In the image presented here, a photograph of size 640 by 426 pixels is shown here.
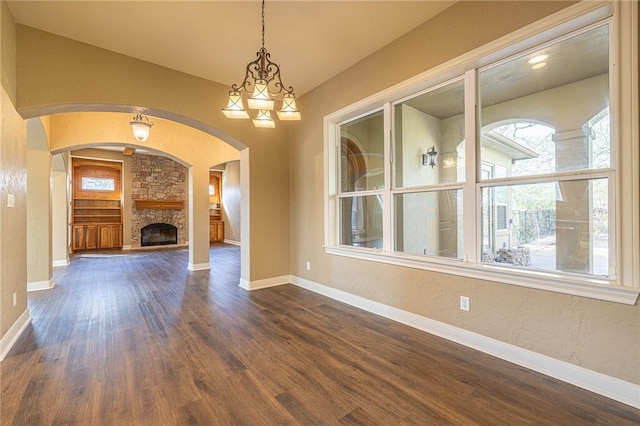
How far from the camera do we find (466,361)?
219cm

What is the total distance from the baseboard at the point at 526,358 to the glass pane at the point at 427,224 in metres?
0.72

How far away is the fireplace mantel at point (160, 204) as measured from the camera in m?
9.84

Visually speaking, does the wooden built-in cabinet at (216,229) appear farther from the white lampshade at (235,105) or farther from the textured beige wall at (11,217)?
the white lampshade at (235,105)

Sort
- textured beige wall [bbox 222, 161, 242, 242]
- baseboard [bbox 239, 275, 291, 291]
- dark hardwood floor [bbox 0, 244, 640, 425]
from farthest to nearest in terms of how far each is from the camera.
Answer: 1. textured beige wall [bbox 222, 161, 242, 242]
2. baseboard [bbox 239, 275, 291, 291]
3. dark hardwood floor [bbox 0, 244, 640, 425]

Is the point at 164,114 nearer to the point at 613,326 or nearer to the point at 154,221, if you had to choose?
the point at 613,326

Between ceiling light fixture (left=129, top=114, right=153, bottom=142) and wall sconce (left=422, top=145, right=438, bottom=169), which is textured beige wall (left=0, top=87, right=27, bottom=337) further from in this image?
wall sconce (left=422, top=145, right=438, bottom=169)

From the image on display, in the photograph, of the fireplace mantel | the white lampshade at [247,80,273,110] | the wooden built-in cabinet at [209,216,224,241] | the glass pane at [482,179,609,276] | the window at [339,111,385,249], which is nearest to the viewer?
the glass pane at [482,179,609,276]

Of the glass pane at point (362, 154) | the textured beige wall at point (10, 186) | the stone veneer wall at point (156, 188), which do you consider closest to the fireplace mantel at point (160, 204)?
the stone veneer wall at point (156, 188)

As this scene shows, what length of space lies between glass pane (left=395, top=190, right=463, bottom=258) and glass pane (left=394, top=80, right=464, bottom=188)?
0.21 m

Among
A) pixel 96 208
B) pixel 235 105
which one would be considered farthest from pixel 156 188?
pixel 235 105

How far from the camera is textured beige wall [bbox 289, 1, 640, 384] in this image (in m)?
1.79

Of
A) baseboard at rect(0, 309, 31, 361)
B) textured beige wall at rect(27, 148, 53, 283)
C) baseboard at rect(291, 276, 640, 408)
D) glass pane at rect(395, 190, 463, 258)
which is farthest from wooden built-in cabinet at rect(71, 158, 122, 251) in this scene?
glass pane at rect(395, 190, 463, 258)

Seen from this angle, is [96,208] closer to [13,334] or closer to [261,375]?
[13,334]

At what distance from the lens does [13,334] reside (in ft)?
8.53
